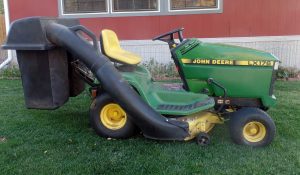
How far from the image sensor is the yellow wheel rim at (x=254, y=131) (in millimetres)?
3785

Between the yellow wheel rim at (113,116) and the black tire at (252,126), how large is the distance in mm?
1210

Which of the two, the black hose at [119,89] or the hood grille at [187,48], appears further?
the hood grille at [187,48]

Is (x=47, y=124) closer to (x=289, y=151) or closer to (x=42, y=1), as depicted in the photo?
(x=289, y=151)

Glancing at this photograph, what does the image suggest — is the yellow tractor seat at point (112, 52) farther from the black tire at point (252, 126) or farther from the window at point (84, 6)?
the window at point (84, 6)

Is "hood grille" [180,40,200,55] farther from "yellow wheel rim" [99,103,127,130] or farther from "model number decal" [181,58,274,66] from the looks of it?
"yellow wheel rim" [99,103,127,130]

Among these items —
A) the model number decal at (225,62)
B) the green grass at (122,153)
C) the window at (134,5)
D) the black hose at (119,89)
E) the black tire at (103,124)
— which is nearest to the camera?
the green grass at (122,153)

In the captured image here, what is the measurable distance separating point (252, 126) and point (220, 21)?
4.70 metres

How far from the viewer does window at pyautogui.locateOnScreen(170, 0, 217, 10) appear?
802 cm

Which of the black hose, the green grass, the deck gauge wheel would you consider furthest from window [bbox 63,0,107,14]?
the deck gauge wheel

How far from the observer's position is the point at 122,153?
362cm

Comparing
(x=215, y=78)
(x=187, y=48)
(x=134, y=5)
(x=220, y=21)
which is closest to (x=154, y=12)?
(x=134, y=5)

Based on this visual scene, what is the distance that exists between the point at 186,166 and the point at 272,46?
18.6 ft

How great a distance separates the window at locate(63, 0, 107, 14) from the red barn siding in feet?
0.69

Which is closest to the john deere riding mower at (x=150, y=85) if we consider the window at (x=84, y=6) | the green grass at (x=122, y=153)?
the green grass at (x=122, y=153)
